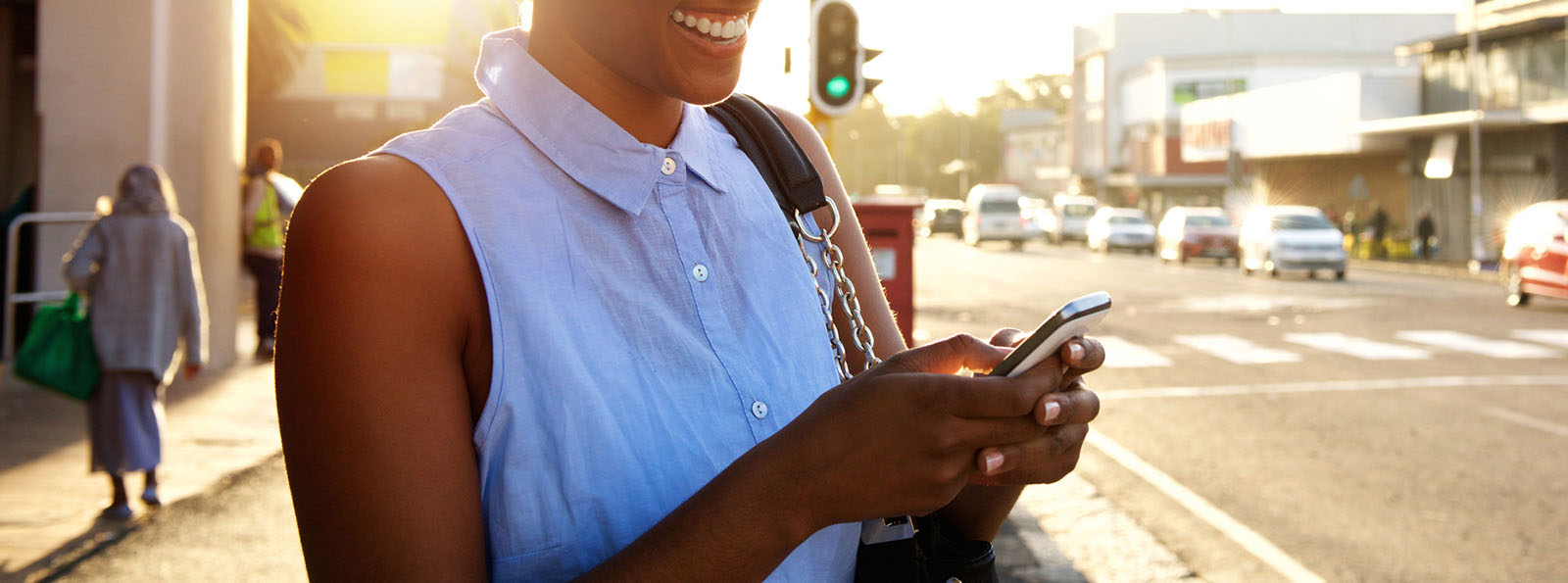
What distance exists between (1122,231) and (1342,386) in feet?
105

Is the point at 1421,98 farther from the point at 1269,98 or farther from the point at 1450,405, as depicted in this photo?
Answer: the point at 1450,405

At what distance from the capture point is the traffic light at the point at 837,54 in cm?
906

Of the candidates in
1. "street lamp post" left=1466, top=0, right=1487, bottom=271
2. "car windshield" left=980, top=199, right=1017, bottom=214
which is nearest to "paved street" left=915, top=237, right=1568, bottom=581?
"street lamp post" left=1466, top=0, right=1487, bottom=271

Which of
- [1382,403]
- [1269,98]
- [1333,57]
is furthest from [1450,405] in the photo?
[1333,57]

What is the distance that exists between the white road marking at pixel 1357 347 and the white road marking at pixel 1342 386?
1605 mm

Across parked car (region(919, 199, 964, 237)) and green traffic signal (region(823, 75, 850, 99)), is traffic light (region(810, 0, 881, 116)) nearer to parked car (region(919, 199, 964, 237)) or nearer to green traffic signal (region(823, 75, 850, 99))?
green traffic signal (region(823, 75, 850, 99))

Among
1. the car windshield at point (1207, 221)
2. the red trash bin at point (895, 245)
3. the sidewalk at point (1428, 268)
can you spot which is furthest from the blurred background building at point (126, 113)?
the car windshield at point (1207, 221)

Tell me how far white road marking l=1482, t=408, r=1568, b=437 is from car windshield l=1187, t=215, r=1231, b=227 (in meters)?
26.0

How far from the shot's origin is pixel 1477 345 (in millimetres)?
14508

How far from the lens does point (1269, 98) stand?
47.8 meters

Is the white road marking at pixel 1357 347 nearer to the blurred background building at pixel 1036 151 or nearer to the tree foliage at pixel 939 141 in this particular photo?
the blurred background building at pixel 1036 151

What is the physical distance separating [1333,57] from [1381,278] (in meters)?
34.0

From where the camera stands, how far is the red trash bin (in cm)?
835

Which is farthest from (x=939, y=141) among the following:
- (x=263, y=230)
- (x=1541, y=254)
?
(x=263, y=230)
